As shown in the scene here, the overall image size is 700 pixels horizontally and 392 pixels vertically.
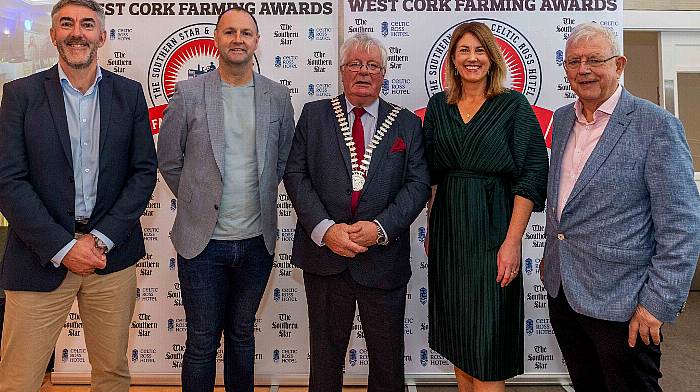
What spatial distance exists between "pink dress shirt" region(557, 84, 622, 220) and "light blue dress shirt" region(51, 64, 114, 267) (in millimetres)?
1667

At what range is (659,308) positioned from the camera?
1.57 meters

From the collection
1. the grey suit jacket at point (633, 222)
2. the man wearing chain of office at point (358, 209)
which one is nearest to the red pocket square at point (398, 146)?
the man wearing chain of office at point (358, 209)

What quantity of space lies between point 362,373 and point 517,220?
5.41ft

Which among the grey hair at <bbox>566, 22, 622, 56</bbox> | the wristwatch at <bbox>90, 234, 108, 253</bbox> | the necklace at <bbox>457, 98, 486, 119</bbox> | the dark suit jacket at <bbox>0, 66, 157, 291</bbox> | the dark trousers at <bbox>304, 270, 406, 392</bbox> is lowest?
the dark trousers at <bbox>304, 270, 406, 392</bbox>

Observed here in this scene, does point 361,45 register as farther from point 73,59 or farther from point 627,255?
point 627,255

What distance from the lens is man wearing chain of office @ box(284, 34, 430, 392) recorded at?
6.83 ft

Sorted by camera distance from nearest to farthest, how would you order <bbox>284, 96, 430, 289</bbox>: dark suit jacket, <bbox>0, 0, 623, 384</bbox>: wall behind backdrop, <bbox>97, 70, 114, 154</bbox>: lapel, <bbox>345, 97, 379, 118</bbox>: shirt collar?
<bbox>97, 70, 114, 154</bbox>: lapel, <bbox>284, 96, 430, 289</bbox>: dark suit jacket, <bbox>345, 97, 379, 118</bbox>: shirt collar, <bbox>0, 0, 623, 384</bbox>: wall behind backdrop

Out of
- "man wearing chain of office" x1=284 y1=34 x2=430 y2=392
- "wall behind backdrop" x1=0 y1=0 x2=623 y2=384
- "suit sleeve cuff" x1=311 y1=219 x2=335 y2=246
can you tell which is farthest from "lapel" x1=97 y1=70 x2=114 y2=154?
"wall behind backdrop" x1=0 y1=0 x2=623 y2=384

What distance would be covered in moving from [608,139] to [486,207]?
0.50 m

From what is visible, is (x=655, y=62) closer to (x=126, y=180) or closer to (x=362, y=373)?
(x=362, y=373)

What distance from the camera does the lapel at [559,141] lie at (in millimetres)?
1861

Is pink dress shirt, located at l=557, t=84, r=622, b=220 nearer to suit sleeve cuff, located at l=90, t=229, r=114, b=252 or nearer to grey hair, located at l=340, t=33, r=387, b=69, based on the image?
grey hair, located at l=340, t=33, r=387, b=69

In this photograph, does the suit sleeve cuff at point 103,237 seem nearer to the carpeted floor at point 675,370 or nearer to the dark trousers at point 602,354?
the carpeted floor at point 675,370

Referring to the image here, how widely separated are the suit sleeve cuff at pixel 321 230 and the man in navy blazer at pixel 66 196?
698 millimetres
